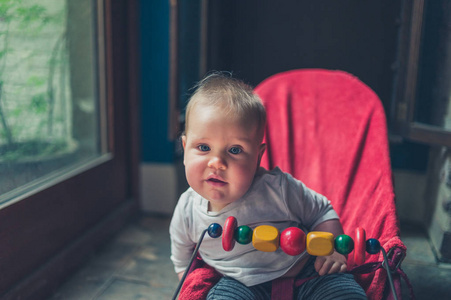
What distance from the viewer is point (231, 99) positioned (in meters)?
0.91

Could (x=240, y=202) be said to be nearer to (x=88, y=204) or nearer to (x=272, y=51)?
(x=88, y=204)

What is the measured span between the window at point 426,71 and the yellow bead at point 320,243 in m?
1.04

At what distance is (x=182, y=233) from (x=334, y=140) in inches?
22.6

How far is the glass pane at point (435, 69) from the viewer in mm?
1625

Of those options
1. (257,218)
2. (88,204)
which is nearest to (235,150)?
(257,218)

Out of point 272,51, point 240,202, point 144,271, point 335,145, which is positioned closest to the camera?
point 240,202

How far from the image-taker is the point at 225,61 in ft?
7.76

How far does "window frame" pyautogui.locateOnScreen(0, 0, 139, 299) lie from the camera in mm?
1277

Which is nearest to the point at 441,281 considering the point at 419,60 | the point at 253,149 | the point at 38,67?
the point at 419,60


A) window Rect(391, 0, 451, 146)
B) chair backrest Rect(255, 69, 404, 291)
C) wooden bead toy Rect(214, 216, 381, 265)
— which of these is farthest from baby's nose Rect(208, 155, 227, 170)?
window Rect(391, 0, 451, 146)

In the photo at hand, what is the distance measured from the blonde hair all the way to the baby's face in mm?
15

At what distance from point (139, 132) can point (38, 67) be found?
0.70 meters

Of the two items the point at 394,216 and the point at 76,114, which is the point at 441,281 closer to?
the point at 394,216

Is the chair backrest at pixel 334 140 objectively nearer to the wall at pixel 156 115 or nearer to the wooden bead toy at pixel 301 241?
the wooden bead toy at pixel 301 241
